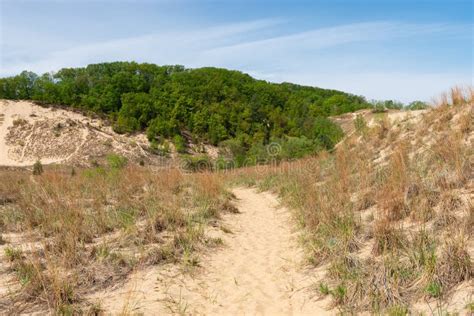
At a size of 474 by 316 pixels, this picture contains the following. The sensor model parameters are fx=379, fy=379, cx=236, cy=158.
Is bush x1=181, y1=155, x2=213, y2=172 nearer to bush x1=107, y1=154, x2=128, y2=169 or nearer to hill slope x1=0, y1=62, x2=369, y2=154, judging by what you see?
bush x1=107, y1=154, x2=128, y2=169

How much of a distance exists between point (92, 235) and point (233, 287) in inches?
114

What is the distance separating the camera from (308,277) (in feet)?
16.2

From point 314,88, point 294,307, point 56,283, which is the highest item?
point 314,88

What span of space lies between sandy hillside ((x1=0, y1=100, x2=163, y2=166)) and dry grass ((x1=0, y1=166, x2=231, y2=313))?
1333 inches

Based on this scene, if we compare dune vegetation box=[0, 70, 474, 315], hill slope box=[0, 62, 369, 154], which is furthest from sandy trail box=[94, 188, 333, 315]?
hill slope box=[0, 62, 369, 154]

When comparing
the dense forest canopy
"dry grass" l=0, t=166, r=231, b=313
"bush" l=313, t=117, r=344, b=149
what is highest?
the dense forest canopy

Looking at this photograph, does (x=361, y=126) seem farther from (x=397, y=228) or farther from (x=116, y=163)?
(x=116, y=163)

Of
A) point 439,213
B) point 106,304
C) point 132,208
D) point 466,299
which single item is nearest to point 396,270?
point 466,299

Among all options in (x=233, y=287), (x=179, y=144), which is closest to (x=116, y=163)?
(x=233, y=287)

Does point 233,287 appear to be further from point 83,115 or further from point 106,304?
point 83,115

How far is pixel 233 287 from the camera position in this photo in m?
4.89

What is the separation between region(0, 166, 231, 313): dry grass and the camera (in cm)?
417

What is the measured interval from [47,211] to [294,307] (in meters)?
5.02

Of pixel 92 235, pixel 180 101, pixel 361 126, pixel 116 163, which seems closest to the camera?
pixel 92 235
